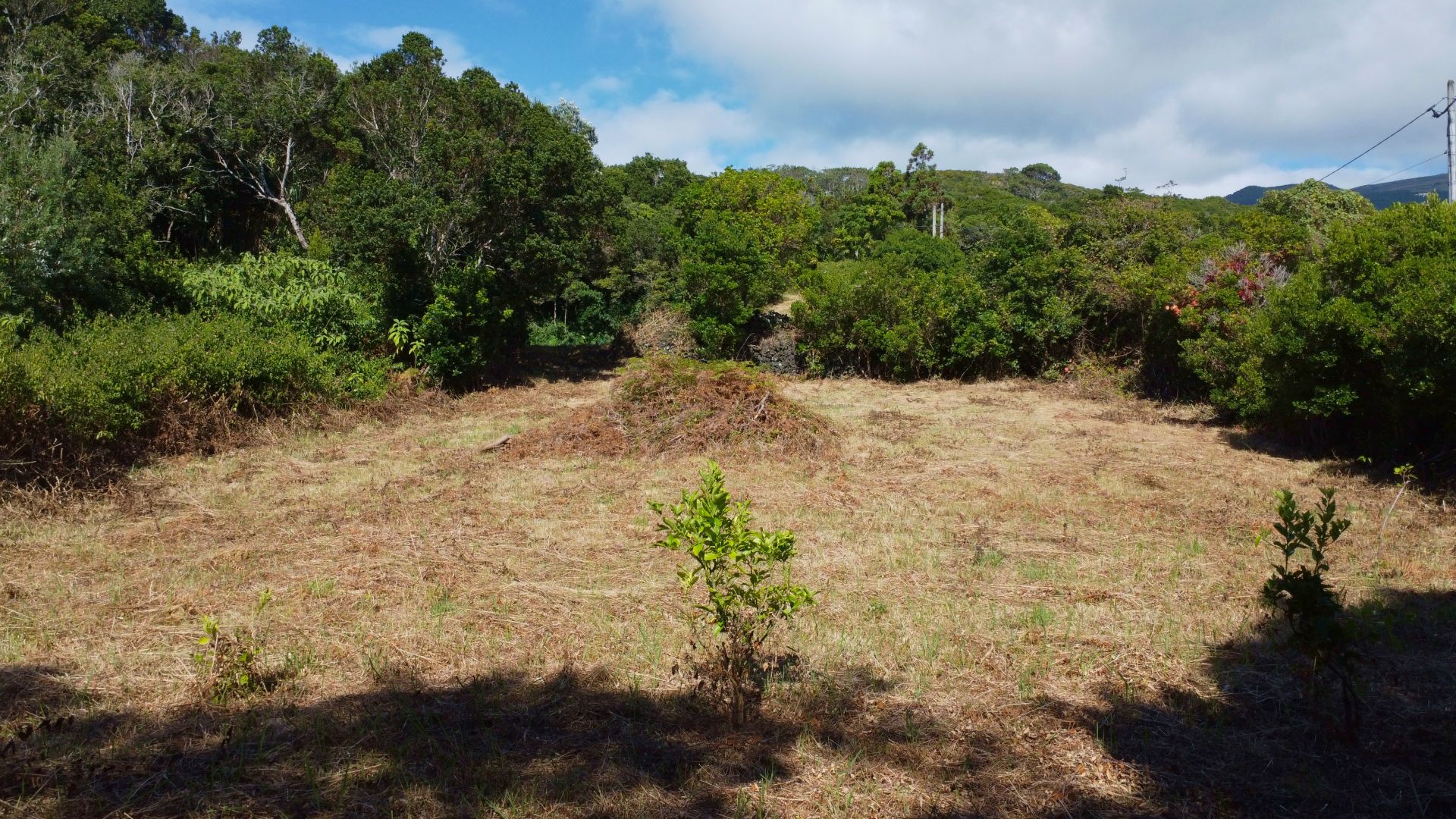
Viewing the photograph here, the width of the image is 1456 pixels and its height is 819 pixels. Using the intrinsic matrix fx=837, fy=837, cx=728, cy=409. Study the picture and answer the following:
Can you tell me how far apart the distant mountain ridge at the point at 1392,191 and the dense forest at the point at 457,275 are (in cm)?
148

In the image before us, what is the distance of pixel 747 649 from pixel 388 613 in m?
2.53

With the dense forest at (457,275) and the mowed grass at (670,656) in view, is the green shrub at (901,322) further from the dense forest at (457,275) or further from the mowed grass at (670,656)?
the mowed grass at (670,656)

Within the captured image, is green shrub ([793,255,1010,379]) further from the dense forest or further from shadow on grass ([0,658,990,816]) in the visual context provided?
shadow on grass ([0,658,990,816])

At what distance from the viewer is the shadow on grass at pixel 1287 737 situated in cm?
328

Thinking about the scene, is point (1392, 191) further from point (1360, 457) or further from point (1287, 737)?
point (1287, 737)

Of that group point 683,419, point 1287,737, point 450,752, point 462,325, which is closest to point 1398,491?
point 1287,737

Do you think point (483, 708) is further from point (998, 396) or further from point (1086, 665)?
point (998, 396)

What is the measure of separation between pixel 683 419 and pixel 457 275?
6662 millimetres

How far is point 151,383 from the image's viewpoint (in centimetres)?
934

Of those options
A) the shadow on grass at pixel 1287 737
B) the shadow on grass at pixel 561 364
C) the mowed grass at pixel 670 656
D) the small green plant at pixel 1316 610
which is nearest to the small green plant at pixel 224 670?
the mowed grass at pixel 670 656

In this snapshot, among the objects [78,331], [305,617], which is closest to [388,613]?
[305,617]

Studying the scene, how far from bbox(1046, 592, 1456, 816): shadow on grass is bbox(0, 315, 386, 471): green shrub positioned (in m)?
8.75

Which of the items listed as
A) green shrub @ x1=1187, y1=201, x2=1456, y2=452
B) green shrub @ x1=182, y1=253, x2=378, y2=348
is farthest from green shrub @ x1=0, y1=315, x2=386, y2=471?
green shrub @ x1=1187, y1=201, x2=1456, y2=452

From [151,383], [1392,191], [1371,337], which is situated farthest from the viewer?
[1392,191]
